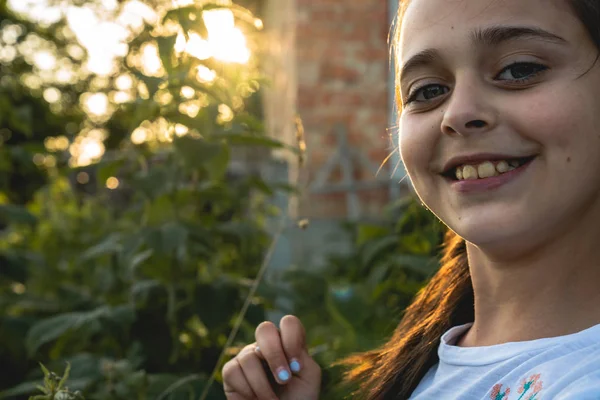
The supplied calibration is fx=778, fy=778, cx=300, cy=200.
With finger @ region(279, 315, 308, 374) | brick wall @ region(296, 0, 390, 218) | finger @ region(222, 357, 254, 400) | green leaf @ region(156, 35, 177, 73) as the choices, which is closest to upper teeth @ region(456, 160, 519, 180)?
finger @ region(279, 315, 308, 374)

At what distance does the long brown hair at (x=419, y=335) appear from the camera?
4.64 feet

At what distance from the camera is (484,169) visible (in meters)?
1.14

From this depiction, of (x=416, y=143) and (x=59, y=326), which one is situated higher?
(x=416, y=143)

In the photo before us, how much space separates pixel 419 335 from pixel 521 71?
0.60 meters

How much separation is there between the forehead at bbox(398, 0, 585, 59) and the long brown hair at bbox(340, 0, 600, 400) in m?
0.13

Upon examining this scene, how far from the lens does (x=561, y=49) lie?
1.08 meters

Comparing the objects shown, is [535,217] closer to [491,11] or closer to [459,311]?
[491,11]

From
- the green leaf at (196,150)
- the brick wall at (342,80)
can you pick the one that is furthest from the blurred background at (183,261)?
the brick wall at (342,80)

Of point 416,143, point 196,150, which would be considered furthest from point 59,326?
point 416,143

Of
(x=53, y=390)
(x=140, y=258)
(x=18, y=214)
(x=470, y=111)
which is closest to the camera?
(x=470, y=111)

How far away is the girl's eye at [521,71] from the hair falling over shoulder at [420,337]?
17.6 inches

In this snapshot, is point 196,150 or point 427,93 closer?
point 427,93

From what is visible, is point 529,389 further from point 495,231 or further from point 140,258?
point 140,258

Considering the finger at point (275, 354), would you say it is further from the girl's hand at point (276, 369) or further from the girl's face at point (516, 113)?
the girl's face at point (516, 113)
